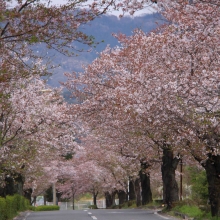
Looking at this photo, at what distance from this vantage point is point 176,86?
1619 centimetres

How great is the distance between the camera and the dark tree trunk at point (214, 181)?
1756 cm

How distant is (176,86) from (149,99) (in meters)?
1.75

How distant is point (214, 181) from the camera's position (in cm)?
1789

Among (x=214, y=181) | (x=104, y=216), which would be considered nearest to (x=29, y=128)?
(x=104, y=216)

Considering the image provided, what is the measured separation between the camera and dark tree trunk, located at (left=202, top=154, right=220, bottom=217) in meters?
17.6

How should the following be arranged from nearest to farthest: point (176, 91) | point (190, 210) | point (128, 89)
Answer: point (176, 91)
point (128, 89)
point (190, 210)

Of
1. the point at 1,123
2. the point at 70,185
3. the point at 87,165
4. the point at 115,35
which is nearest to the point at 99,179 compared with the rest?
the point at 87,165

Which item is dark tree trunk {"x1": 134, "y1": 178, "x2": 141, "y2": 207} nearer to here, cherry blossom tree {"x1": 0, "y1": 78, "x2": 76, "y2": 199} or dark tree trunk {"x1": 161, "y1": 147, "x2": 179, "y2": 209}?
cherry blossom tree {"x1": 0, "y1": 78, "x2": 76, "y2": 199}

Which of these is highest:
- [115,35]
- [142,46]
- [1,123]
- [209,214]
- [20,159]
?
[115,35]

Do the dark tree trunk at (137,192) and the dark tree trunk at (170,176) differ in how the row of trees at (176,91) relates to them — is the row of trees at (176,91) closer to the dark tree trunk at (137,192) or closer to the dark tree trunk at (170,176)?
the dark tree trunk at (170,176)

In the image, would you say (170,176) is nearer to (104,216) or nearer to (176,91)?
(104,216)

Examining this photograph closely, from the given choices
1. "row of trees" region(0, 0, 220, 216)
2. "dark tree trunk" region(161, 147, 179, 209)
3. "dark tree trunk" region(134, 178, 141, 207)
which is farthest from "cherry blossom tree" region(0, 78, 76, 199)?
"dark tree trunk" region(134, 178, 141, 207)

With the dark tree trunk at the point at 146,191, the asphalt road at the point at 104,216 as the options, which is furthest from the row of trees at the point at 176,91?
the dark tree trunk at the point at 146,191

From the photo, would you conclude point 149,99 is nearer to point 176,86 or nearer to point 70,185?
point 176,86
